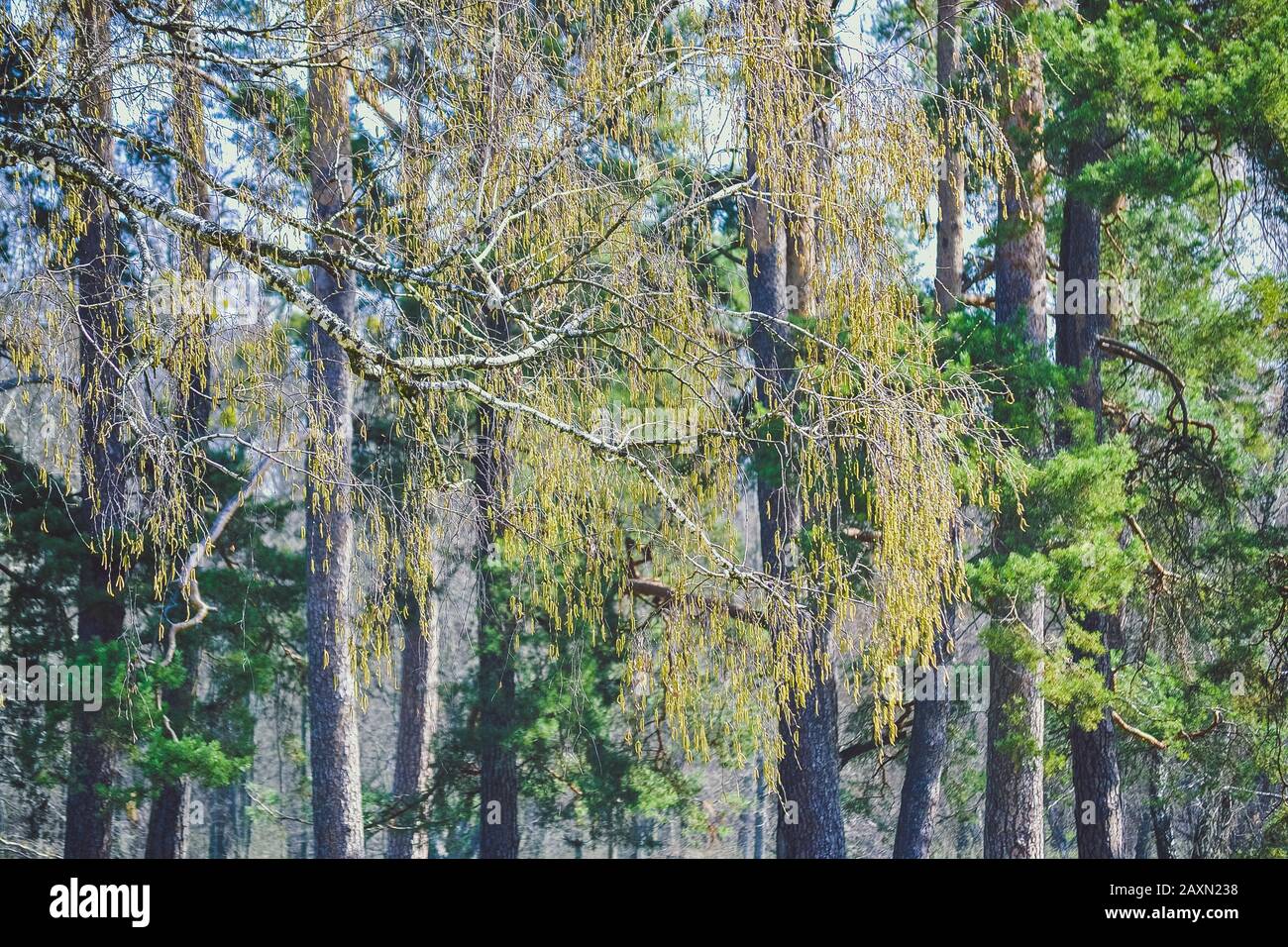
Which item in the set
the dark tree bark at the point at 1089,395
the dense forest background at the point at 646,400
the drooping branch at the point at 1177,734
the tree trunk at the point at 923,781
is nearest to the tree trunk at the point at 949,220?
the dense forest background at the point at 646,400

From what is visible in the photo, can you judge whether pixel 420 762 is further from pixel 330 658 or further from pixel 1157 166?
pixel 1157 166

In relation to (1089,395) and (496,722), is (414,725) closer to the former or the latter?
(496,722)

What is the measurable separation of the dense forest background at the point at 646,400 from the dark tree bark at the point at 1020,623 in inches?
1.7

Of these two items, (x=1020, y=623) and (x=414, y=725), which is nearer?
(x=1020, y=623)

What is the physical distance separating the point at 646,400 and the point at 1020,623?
441 cm

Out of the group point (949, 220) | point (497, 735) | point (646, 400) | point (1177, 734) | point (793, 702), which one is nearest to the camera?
point (646, 400)

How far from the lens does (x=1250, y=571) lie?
10.4 m

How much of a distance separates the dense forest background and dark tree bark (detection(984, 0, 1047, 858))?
0.04 m

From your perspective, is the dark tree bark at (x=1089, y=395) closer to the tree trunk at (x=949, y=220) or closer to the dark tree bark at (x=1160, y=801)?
the tree trunk at (x=949, y=220)

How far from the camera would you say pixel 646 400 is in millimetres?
5809

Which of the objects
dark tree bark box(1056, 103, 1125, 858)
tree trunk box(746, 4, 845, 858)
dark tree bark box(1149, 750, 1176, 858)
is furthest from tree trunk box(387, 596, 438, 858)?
dark tree bark box(1149, 750, 1176, 858)

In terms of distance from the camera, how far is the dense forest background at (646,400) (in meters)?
4.98

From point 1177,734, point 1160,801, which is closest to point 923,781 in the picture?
point 1177,734
